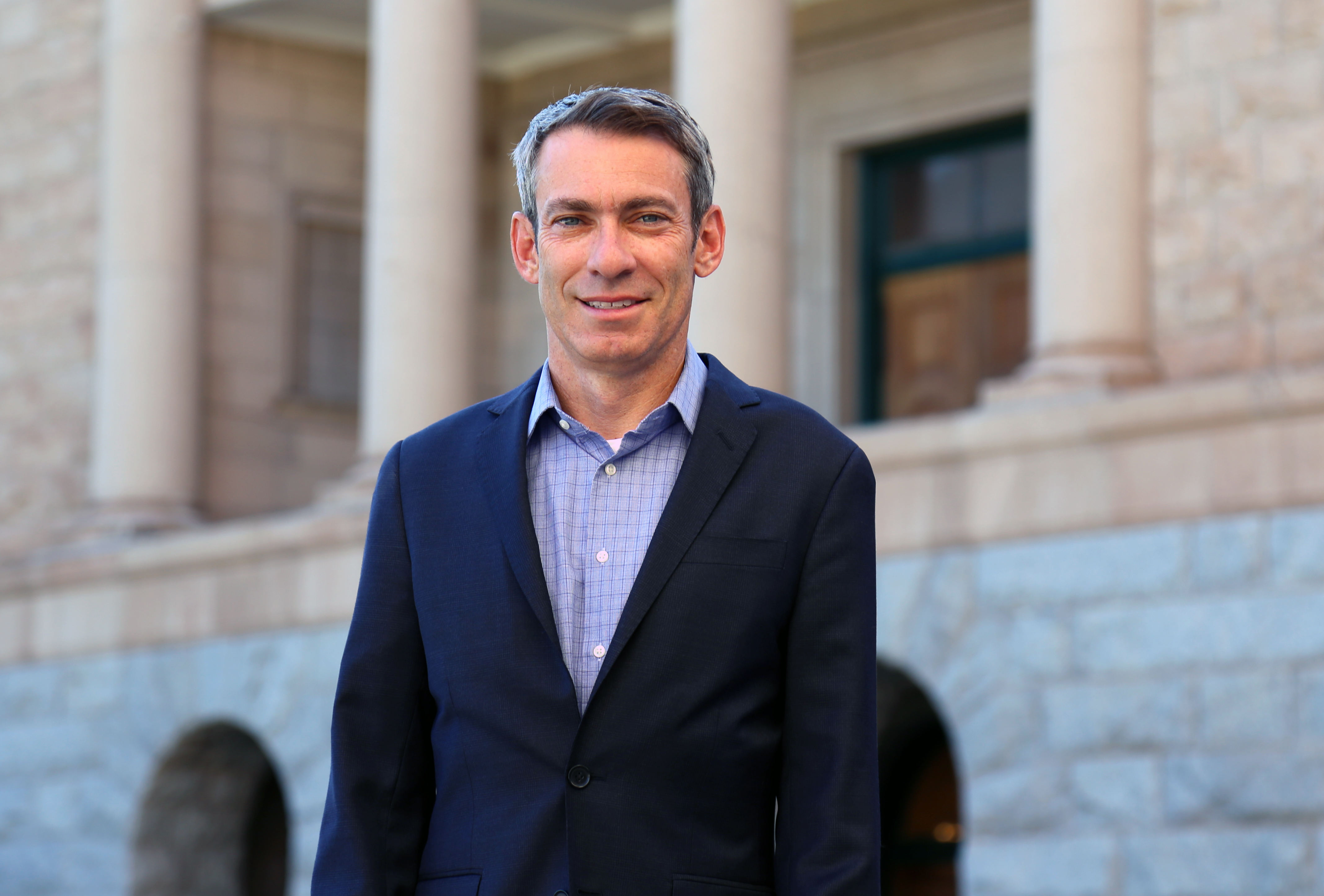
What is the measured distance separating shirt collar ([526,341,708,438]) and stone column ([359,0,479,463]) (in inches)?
579

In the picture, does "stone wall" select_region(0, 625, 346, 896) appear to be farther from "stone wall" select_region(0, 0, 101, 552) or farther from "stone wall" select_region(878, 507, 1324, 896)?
"stone wall" select_region(878, 507, 1324, 896)

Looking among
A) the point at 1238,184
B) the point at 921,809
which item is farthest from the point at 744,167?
the point at 921,809

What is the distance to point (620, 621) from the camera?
3.12m

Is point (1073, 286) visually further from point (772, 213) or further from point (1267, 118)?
point (772, 213)

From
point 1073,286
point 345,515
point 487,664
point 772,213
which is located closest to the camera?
point 487,664

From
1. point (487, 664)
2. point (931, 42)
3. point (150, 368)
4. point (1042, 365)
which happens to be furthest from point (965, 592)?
point (487, 664)

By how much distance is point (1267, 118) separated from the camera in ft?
47.4

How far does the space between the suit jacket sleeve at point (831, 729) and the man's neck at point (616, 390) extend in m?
0.31

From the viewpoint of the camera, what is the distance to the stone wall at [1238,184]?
14258 millimetres

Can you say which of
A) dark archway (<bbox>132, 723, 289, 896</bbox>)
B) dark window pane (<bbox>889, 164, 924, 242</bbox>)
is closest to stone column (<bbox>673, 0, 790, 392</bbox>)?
dark window pane (<bbox>889, 164, 924, 242</bbox>)

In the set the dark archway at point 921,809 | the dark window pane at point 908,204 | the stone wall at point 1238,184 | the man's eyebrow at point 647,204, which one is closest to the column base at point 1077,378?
the stone wall at point 1238,184

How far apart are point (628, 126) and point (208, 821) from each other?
17149mm

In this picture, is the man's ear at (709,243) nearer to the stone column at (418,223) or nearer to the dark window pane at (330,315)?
the stone column at (418,223)

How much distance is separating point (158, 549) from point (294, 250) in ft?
11.7
